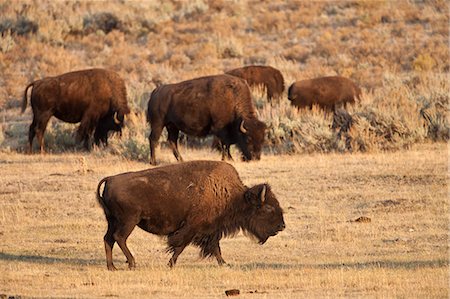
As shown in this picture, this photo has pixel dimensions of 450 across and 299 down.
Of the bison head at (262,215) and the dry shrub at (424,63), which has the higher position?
the bison head at (262,215)

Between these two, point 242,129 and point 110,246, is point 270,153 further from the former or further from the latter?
point 110,246

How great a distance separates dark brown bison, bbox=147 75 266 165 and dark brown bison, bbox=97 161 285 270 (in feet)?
30.4

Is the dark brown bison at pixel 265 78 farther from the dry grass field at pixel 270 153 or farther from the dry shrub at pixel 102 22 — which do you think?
the dry shrub at pixel 102 22

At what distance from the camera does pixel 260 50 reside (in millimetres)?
40938

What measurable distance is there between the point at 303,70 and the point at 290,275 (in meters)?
25.9

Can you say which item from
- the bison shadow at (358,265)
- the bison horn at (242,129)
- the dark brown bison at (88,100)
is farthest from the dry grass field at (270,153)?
the bison horn at (242,129)

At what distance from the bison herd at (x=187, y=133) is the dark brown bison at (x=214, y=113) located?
0.06 ft

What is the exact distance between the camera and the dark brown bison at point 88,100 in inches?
1024

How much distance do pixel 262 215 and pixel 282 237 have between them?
215cm

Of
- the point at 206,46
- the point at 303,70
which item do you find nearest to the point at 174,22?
the point at 206,46

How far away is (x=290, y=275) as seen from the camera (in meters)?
12.1

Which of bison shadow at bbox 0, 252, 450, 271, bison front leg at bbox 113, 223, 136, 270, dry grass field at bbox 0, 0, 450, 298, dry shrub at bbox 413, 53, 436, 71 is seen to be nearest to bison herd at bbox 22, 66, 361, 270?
bison front leg at bbox 113, 223, 136, 270

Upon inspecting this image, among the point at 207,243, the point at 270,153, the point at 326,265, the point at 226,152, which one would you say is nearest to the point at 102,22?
the point at 270,153

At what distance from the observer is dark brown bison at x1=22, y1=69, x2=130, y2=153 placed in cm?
2602
